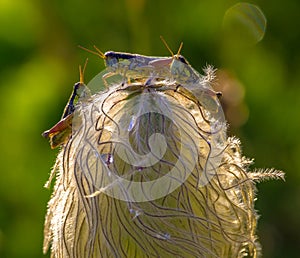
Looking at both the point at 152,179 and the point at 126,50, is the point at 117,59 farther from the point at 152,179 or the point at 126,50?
the point at 126,50

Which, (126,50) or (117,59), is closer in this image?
(117,59)

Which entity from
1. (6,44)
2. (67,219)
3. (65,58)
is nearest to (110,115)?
(67,219)

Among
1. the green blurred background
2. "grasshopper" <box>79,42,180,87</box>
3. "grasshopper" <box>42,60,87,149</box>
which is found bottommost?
"grasshopper" <box>42,60,87,149</box>

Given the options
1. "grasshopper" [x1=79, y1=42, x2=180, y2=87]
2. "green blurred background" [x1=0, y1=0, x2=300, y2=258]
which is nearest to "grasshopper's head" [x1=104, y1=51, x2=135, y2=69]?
"grasshopper" [x1=79, y1=42, x2=180, y2=87]

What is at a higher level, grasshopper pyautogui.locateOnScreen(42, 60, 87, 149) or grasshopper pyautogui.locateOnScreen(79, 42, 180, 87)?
grasshopper pyautogui.locateOnScreen(79, 42, 180, 87)

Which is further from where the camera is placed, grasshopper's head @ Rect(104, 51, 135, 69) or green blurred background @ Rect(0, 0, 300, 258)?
green blurred background @ Rect(0, 0, 300, 258)

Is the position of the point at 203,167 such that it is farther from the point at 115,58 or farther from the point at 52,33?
the point at 52,33

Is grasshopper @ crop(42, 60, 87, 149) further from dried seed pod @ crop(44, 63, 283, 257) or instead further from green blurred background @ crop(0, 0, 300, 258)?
green blurred background @ crop(0, 0, 300, 258)

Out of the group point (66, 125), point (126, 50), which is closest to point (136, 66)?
point (66, 125)

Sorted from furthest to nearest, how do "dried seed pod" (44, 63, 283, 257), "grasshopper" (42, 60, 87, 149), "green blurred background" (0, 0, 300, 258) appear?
"green blurred background" (0, 0, 300, 258) → "grasshopper" (42, 60, 87, 149) → "dried seed pod" (44, 63, 283, 257)

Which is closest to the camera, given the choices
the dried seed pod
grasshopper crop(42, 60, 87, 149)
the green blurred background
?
the dried seed pod
